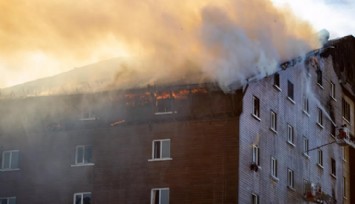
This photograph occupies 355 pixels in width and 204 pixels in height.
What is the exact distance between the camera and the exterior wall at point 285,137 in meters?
42.7

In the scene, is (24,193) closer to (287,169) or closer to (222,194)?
(222,194)

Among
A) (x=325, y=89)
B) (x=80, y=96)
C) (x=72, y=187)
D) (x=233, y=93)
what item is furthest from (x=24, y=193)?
(x=325, y=89)

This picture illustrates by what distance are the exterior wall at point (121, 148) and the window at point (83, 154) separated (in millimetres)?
295

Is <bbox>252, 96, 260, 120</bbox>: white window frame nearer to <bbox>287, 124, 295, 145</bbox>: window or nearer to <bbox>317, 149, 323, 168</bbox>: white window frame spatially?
<bbox>287, 124, 295, 145</bbox>: window

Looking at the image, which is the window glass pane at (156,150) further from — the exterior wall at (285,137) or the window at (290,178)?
the window at (290,178)

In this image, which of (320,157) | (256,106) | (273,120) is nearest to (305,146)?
(320,157)

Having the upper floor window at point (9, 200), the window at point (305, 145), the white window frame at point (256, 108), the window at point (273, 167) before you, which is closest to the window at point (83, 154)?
the upper floor window at point (9, 200)

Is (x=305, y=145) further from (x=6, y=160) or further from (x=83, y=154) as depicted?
(x=6, y=160)

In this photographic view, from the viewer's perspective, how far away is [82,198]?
1732 inches

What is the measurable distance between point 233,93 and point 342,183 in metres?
16.8

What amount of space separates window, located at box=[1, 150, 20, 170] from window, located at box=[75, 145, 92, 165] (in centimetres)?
389

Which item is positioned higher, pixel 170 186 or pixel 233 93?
pixel 233 93

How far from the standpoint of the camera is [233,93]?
1668 inches

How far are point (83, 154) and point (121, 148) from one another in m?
2.34
